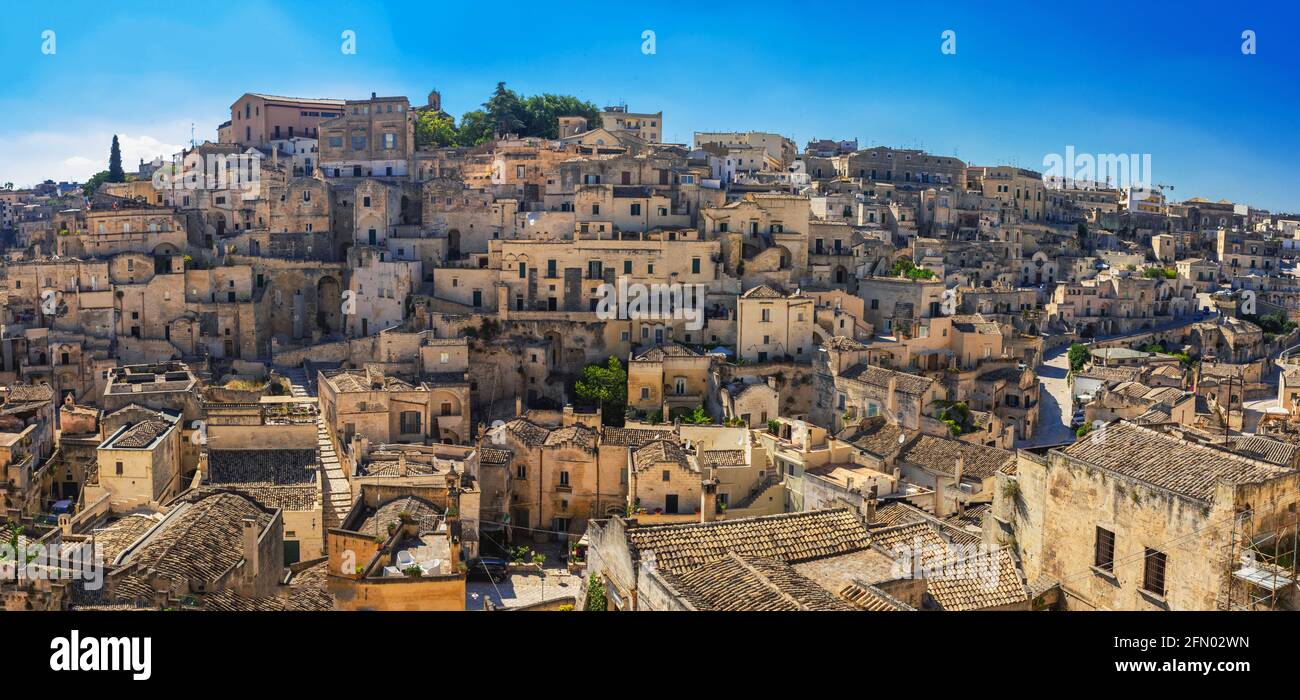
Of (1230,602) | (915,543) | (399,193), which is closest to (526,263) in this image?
(399,193)

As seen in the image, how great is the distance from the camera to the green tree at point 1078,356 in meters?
41.6

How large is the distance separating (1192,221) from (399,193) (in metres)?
50.6

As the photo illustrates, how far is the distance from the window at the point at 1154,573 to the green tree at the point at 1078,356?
32.5m

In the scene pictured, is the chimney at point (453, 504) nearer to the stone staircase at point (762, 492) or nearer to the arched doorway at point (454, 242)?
the stone staircase at point (762, 492)

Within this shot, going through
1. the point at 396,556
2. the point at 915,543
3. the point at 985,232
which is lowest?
the point at 396,556

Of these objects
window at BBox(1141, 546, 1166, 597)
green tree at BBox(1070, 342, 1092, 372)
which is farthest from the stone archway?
window at BBox(1141, 546, 1166, 597)

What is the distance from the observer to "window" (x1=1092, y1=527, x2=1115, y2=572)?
10.8 meters

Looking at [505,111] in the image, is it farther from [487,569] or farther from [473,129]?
[487,569]

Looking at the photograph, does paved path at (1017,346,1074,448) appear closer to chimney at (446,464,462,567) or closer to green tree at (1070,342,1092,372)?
green tree at (1070,342,1092,372)

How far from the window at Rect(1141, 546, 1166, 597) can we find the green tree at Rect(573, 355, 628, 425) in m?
22.6

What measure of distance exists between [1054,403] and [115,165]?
51170 mm

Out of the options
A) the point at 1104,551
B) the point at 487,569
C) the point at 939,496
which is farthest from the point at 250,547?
the point at 939,496
